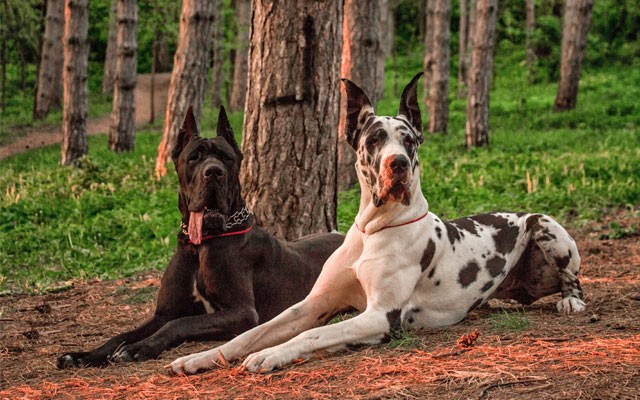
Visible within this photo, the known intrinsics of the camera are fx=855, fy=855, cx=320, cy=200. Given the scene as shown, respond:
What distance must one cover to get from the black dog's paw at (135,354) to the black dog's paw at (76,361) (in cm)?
13

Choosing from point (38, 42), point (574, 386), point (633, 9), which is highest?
point (633, 9)

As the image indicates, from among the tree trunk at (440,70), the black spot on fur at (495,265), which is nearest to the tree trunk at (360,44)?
the black spot on fur at (495,265)

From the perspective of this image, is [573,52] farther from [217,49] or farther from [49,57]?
[49,57]

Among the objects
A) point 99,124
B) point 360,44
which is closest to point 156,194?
point 360,44

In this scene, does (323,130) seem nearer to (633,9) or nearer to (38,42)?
(38,42)

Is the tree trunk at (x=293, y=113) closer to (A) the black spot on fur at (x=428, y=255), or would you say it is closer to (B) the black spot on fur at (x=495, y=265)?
(B) the black spot on fur at (x=495, y=265)

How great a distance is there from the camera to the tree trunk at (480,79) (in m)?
19.4

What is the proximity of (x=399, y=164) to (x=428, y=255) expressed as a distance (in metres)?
0.77

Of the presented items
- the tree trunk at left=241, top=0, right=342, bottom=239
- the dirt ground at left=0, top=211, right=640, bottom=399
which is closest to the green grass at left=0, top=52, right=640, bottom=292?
the tree trunk at left=241, top=0, right=342, bottom=239

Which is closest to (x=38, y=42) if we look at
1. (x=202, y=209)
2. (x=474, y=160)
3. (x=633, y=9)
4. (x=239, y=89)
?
(x=239, y=89)

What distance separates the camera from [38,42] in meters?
30.8

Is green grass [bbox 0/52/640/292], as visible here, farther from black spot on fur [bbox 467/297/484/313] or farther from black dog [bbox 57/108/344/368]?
black spot on fur [bbox 467/297/484/313]

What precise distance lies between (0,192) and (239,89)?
60.9 feet

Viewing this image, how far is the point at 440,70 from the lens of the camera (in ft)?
75.6
